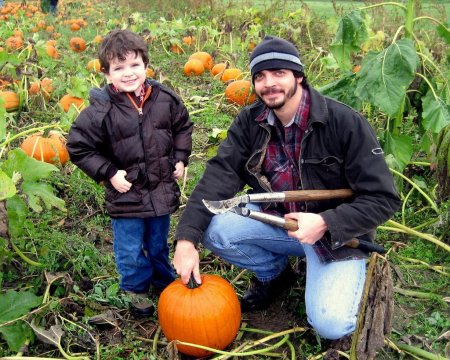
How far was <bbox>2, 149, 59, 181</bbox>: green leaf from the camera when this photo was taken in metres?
2.69

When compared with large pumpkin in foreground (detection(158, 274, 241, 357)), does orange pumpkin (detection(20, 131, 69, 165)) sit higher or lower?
higher

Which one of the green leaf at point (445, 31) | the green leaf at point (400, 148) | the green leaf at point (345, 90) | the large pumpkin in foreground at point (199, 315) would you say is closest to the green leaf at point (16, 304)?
the large pumpkin in foreground at point (199, 315)

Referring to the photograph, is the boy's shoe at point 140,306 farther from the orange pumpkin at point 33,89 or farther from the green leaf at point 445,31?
the orange pumpkin at point 33,89

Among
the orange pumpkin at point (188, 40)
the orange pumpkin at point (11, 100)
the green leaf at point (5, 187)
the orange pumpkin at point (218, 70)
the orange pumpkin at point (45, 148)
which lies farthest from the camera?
the orange pumpkin at point (188, 40)

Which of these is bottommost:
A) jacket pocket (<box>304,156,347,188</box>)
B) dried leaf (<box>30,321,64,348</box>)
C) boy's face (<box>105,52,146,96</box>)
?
dried leaf (<box>30,321,64,348</box>)

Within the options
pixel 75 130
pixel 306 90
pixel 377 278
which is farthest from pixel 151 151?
pixel 377 278

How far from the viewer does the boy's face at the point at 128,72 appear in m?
2.65

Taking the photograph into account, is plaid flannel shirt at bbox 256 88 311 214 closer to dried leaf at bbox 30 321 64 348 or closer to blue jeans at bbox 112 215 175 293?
blue jeans at bbox 112 215 175 293

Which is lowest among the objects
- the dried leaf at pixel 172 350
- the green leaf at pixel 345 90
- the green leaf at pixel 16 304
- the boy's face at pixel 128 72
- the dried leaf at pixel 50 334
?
the dried leaf at pixel 50 334

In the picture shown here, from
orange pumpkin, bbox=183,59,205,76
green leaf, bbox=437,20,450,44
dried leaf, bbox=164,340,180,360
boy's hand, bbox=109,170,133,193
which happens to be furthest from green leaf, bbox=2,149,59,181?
orange pumpkin, bbox=183,59,205,76

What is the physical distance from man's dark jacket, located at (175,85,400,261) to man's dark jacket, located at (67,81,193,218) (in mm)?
185

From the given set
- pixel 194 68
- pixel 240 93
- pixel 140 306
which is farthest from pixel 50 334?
pixel 194 68

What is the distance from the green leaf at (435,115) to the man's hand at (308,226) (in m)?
1.25

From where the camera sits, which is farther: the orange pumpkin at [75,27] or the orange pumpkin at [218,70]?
the orange pumpkin at [75,27]
